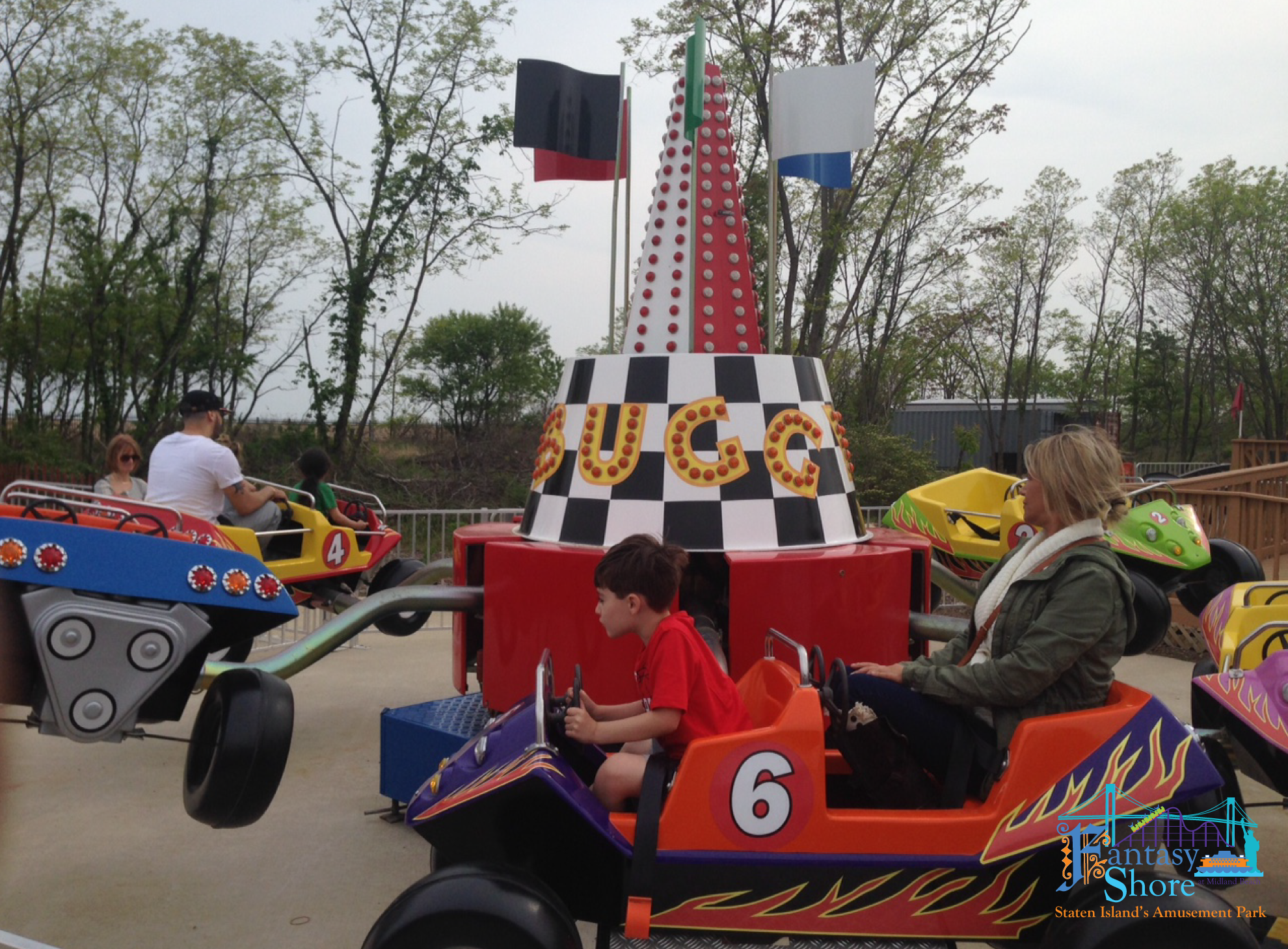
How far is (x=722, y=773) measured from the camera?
75.4 inches

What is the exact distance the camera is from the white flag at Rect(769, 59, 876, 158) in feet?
12.5

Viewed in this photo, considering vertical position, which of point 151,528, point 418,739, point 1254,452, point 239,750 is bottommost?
point 418,739

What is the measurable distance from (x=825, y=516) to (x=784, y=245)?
11755 mm

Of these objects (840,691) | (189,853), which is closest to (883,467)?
(189,853)

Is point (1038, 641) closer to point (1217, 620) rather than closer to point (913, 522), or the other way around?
point (1217, 620)

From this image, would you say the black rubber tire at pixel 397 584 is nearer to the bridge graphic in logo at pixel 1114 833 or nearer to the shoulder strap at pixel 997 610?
the shoulder strap at pixel 997 610

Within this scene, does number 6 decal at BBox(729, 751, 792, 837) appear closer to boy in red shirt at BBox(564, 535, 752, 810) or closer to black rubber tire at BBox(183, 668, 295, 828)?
boy in red shirt at BBox(564, 535, 752, 810)

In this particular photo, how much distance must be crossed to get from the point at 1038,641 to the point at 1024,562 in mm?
279

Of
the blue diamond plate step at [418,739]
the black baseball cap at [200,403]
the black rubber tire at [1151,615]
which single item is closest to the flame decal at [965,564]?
the black rubber tire at [1151,615]

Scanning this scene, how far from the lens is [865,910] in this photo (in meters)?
1.92

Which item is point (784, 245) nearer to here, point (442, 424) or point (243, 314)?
point (442, 424)

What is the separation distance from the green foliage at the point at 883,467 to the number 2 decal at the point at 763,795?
11.6 meters

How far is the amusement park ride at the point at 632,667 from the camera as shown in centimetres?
190

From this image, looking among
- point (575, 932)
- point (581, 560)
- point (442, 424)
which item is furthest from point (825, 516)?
point (442, 424)
